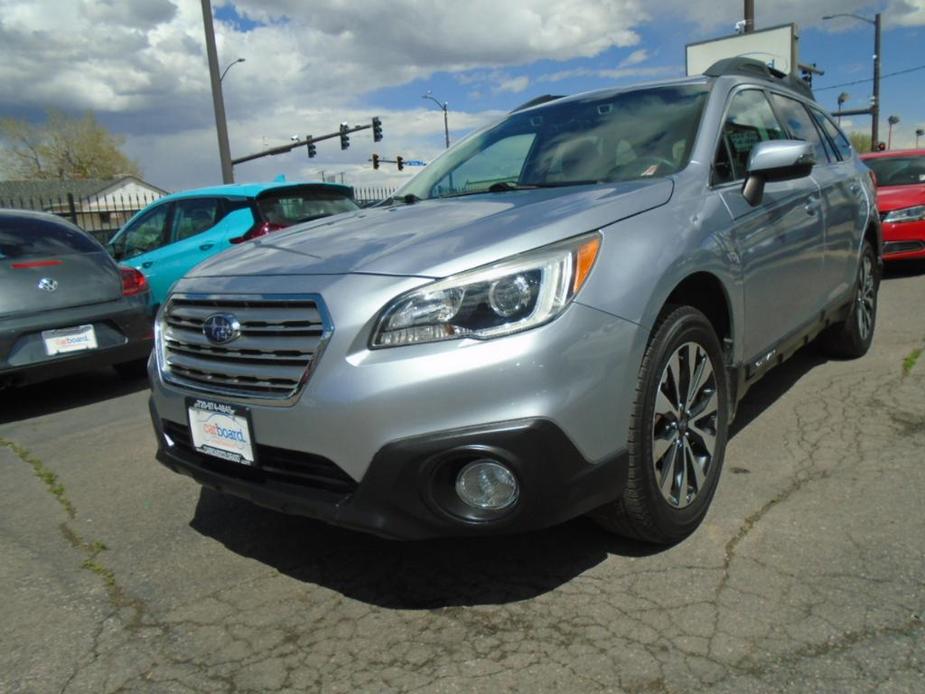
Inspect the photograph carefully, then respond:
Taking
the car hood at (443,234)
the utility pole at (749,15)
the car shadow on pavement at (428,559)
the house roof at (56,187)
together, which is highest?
the utility pole at (749,15)

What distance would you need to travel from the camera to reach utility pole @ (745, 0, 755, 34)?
17.9 meters

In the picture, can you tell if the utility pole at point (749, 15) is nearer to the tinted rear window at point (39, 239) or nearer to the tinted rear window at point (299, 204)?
the tinted rear window at point (299, 204)

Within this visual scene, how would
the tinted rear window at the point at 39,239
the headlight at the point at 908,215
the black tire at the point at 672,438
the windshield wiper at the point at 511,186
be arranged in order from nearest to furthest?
the black tire at the point at 672,438 → the windshield wiper at the point at 511,186 → the tinted rear window at the point at 39,239 → the headlight at the point at 908,215

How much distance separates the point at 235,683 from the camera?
2.13 m

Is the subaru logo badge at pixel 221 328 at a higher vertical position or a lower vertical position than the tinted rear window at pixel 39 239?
lower

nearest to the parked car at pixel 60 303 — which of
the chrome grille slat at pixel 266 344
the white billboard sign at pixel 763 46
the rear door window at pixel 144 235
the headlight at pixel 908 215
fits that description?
the rear door window at pixel 144 235

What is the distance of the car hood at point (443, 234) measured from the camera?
228 cm

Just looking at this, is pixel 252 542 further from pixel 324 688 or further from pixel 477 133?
pixel 477 133

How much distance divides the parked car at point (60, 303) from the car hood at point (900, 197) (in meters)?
8.13

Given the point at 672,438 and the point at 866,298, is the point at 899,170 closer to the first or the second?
the point at 866,298

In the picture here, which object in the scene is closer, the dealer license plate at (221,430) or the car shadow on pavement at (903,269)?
the dealer license plate at (221,430)

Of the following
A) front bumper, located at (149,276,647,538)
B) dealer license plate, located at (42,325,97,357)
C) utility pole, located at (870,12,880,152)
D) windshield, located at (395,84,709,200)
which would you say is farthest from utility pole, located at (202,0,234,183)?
utility pole, located at (870,12,880,152)

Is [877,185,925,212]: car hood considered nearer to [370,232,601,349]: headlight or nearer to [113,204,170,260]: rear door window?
[113,204,170,260]: rear door window

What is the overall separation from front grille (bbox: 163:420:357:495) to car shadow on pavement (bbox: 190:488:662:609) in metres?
0.48
